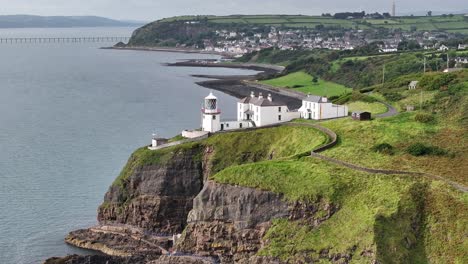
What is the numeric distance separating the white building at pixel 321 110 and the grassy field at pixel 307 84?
65988mm

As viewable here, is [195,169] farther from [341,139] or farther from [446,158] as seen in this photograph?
[446,158]


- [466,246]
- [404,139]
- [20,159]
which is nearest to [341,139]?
[404,139]

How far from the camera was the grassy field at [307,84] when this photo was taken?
159 meters

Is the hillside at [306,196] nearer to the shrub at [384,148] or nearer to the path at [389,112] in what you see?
the shrub at [384,148]

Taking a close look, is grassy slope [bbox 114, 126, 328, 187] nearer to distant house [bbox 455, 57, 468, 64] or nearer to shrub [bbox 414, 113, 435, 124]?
shrub [bbox 414, 113, 435, 124]

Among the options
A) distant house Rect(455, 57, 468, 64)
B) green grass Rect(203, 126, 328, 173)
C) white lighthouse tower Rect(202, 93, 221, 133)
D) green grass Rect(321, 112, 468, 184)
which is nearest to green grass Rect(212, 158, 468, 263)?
green grass Rect(321, 112, 468, 184)

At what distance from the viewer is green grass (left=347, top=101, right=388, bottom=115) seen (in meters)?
85.0

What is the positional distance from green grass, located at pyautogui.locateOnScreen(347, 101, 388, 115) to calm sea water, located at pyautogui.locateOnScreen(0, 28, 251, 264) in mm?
28419

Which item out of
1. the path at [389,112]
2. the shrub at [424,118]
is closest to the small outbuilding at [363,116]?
the path at [389,112]

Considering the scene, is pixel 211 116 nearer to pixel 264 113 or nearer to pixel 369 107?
pixel 264 113

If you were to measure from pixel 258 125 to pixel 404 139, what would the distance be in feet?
57.5

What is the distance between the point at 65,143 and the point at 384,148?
5444cm

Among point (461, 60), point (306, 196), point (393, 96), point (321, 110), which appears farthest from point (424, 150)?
point (461, 60)

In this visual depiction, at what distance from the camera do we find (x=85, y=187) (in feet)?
279
